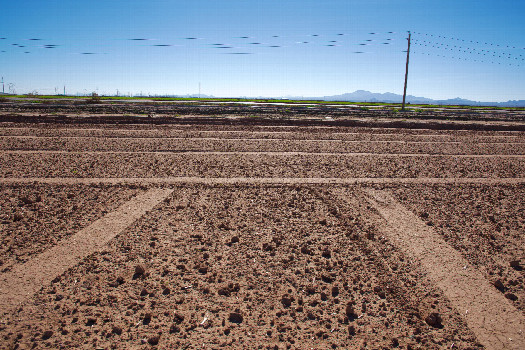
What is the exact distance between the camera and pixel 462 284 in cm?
373

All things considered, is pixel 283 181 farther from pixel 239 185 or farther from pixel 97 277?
pixel 97 277

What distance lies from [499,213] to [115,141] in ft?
41.9

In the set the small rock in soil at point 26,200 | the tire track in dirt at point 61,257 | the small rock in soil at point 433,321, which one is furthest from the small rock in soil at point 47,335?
the small rock in soil at point 26,200

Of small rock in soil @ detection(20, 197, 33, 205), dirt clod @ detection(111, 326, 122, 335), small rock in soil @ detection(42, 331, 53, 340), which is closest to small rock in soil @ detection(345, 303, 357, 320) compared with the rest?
dirt clod @ detection(111, 326, 122, 335)

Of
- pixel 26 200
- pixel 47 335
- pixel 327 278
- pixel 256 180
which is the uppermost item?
pixel 256 180

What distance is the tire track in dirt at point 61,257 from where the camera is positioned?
3361mm

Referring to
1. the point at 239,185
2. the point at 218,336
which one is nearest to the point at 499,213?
the point at 239,185

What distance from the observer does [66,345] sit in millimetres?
2650

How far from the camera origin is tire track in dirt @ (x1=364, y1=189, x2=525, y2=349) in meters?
2.96

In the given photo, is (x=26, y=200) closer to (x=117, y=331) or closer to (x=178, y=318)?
(x=117, y=331)

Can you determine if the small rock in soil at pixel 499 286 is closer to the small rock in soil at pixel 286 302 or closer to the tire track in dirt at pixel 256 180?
the small rock in soil at pixel 286 302

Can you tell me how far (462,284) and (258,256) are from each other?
95.8 inches

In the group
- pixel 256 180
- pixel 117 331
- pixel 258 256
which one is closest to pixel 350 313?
pixel 258 256

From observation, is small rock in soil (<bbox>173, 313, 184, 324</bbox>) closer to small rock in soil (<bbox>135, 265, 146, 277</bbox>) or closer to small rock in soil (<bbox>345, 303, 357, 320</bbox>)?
small rock in soil (<bbox>135, 265, 146, 277</bbox>)
